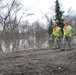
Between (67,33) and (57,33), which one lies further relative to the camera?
(57,33)

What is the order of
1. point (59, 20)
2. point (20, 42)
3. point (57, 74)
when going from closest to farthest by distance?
point (57, 74), point (59, 20), point (20, 42)

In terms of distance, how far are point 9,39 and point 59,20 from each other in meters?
17.0

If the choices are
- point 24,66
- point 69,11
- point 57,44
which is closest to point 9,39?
point 69,11

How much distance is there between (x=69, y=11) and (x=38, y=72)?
261ft

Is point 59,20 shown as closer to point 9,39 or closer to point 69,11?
point 9,39

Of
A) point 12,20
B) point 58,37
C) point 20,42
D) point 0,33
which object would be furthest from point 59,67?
point 20,42

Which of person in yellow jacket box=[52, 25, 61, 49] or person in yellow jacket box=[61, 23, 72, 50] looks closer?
person in yellow jacket box=[61, 23, 72, 50]

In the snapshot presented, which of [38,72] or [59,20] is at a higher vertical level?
[59,20]

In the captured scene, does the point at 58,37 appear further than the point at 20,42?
No

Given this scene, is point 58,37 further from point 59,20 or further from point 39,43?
point 39,43

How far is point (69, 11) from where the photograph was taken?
3445 inches

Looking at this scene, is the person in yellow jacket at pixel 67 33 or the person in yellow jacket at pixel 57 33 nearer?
the person in yellow jacket at pixel 67 33

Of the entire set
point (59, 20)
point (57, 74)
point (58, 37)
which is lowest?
point (57, 74)

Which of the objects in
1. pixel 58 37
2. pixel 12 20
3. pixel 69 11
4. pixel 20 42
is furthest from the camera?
pixel 69 11
